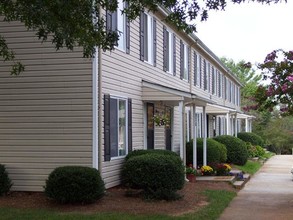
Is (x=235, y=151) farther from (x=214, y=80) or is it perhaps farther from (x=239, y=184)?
(x=214, y=80)

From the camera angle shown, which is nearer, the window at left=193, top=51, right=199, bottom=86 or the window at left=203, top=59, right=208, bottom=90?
the window at left=193, top=51, right=199, bottom=86

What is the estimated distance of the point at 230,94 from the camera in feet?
120

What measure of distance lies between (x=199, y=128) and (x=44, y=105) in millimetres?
13083

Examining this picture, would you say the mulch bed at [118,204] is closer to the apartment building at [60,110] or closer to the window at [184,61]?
the apartment building at [60,110]

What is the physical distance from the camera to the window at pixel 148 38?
49.4 feet

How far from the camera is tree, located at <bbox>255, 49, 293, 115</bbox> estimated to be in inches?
449

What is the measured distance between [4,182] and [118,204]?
2.88 meters

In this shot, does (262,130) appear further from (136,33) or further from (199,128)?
(136,33)

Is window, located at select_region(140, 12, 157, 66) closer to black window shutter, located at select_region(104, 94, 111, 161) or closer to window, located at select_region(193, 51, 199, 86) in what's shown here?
black window shutter, located at select_region(104, 94, 111, 161)

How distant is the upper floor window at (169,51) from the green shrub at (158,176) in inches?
252

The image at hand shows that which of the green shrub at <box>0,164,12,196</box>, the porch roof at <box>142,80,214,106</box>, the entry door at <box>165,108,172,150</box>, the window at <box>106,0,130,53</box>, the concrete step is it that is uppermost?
the window at <box>106,0,130,53</box>

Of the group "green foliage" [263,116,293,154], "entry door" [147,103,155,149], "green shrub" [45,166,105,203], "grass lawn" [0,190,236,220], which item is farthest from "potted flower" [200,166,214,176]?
"green foliage" [263,116,293,154]

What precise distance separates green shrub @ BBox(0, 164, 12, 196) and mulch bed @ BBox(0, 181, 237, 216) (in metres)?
0.15

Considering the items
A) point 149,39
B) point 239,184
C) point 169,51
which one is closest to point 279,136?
point 169,51
